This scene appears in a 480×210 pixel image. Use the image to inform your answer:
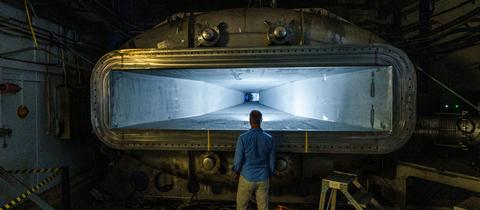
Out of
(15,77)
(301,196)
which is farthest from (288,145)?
(15,77)

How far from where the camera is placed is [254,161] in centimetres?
267

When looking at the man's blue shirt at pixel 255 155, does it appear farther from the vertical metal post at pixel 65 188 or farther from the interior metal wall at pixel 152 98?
the vertical metal post at pixel 65 188

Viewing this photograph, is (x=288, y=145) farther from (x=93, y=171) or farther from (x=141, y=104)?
(x=93, y=171)

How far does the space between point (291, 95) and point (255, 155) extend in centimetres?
335

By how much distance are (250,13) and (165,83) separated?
1.89 metres

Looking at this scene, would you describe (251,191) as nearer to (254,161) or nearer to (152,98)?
(254,161)

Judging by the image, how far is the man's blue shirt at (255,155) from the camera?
8.59 ft

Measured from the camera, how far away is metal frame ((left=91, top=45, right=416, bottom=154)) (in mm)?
2508

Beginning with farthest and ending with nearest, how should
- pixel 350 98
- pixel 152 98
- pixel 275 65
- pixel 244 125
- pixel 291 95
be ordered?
pixel 291 95 → pixel 152 98 → pixel 244 125 → pixel 350 98 → pixel 275 65

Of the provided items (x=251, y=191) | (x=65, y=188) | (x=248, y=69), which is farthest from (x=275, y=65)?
(x=65, y=188)

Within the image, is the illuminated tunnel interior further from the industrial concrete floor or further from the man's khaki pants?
the man's khaki pants

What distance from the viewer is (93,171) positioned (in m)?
4.77

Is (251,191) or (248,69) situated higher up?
(248,69)

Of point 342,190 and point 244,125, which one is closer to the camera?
point 342,190
